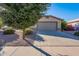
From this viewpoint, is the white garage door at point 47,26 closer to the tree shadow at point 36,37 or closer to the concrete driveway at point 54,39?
the concrete driveway at point 54,39

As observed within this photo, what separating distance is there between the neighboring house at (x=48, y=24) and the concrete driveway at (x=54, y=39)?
151 millimetres

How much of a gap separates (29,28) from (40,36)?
50cm

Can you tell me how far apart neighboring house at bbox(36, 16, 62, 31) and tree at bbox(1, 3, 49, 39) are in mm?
180

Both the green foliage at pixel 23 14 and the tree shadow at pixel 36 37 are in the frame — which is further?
the tree shadow at pixel 36 37

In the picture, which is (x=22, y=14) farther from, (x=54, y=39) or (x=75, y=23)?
(x=75, y=23)

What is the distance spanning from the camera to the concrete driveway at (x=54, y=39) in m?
6.13

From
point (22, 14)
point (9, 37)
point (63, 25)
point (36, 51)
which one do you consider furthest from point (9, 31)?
point (63, 25)

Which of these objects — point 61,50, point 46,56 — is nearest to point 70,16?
point 61,50

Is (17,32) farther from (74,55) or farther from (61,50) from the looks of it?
(74,55)

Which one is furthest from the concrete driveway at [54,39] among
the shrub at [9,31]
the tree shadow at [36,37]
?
the shrub at [9,31]

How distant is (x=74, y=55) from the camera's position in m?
5.60

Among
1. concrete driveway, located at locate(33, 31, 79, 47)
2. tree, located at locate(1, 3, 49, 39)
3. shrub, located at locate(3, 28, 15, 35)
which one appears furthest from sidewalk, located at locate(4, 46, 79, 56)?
tree, located at locate(1, 3, 49, 39)

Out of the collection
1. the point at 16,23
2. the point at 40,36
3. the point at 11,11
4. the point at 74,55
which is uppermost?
the point at 11,11

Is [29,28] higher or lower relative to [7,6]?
lower
